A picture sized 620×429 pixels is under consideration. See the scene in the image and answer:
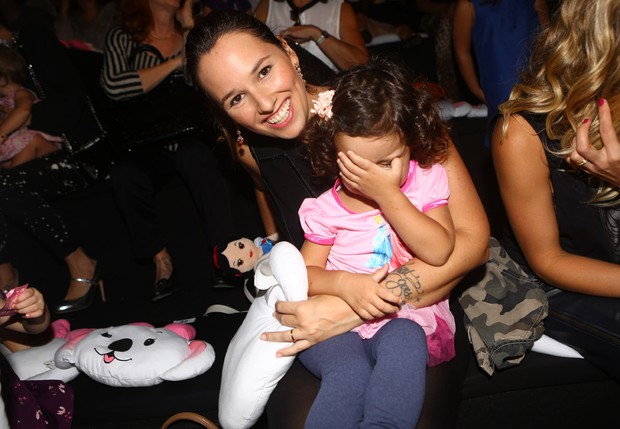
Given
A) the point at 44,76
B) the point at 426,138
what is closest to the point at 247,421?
the point at 426,138

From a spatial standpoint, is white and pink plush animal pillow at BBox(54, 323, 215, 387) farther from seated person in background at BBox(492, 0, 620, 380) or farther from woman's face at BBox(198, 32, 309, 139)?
seated person in background at BBox(492, 0, 620, 380)

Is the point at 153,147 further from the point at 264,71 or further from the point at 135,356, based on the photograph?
the point at 264,71

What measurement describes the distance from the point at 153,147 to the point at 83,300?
0.79 metres

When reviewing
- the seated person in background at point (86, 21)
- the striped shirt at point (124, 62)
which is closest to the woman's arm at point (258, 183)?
the striped shirt at point (124, 62)

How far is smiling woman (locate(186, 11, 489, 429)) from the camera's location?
1.37 meters

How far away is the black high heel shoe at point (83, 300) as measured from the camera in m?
2.55

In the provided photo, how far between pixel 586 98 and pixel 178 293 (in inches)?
76.5

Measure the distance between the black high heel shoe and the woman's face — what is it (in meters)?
1.46

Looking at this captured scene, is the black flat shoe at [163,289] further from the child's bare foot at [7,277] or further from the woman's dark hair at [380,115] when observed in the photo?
the woman's dark hair at [380,115]

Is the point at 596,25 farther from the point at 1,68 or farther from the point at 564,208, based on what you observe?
the point at 1,68

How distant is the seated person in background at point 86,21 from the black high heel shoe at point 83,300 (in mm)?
2533

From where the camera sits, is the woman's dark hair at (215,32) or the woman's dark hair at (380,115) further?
the woman's dark hair at (215,32)

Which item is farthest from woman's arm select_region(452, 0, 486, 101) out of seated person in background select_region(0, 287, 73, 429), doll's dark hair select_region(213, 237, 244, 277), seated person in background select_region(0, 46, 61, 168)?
seated person in background select_region(0, 287, 73, 429)

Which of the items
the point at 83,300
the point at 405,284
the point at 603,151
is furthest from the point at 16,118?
the point at 603,151
